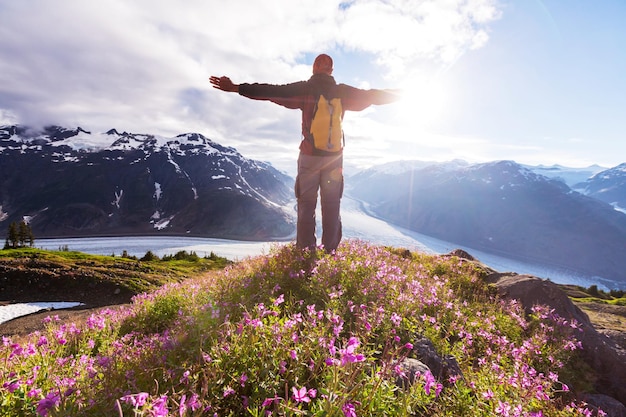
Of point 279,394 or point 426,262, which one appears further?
point 426,262

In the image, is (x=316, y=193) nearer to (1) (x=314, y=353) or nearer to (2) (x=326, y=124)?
(2) (x=326, y=124)

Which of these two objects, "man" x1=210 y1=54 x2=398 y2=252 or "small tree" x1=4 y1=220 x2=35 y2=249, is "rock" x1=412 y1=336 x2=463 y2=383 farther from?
"small tree" x1=4 y1=220 x2=35 y2=249

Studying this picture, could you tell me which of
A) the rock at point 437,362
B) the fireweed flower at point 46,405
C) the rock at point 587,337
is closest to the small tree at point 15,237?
the fireweed flower at point 46,405

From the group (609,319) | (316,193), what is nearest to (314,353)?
(316,193)

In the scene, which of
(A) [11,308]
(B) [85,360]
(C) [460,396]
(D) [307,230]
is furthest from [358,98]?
(A) [11,308]

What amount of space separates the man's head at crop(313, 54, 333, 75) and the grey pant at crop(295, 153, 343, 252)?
2107mm

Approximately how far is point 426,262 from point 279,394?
7673 millimetres

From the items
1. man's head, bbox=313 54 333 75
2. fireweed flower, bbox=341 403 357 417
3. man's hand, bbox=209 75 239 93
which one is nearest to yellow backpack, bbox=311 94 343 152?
man's head, bbox=313 54 333 75

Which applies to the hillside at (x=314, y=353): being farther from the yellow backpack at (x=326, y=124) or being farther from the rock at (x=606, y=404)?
the yellow backpack at (x=326, y=124)

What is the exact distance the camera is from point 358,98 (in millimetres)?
7617

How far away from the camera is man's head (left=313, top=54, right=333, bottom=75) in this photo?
7.54 metres

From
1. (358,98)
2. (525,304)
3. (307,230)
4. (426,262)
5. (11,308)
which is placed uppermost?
(358,98)

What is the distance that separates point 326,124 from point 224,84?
2430 millimetres

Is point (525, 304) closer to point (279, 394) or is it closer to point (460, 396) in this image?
point (460, 396)
